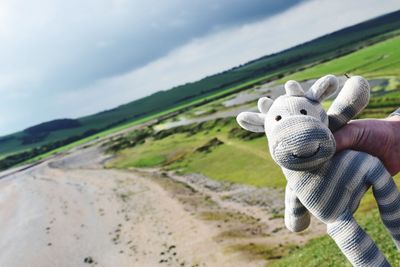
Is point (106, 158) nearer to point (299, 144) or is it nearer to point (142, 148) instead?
point (142, 148)

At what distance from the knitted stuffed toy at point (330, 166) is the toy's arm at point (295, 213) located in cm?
24

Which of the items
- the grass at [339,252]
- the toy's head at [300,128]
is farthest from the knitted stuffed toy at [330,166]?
the grass at [339,252]

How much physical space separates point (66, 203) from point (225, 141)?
61.1 feet

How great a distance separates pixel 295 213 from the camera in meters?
6.12

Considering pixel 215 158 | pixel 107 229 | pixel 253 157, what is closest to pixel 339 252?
pixel 107 229

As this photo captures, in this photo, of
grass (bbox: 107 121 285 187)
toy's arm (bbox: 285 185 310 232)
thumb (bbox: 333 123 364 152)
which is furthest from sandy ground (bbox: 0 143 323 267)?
thumb (bbox: 333 123 364 152)

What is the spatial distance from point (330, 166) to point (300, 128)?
73 centimetres

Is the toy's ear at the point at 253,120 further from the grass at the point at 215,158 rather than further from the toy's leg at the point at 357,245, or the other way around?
the grass at the point at 215,158

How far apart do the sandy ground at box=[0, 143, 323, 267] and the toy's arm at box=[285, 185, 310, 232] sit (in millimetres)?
14029

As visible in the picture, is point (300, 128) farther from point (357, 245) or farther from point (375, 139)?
point (357, 245)

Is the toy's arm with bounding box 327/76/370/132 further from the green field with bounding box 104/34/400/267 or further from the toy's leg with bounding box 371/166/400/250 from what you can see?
the green field with bounding box 104/34/400/267

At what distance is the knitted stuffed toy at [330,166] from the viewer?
5.06 metres

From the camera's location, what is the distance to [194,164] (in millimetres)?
47062

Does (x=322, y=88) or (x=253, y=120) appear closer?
(x=322, y=88)
